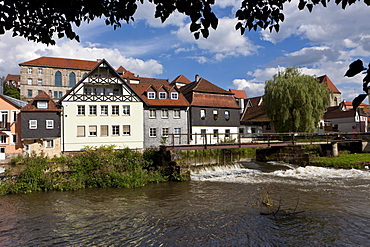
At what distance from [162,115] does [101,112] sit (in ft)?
24.3

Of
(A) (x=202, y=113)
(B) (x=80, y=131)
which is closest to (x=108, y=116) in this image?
(B) (x=80, y=131)

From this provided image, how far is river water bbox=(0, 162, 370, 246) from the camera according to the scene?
289 inches

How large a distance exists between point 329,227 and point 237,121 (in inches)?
1191

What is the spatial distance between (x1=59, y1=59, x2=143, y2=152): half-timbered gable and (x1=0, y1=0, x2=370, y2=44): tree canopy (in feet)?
84.9

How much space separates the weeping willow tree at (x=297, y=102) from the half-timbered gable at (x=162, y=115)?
1183cm

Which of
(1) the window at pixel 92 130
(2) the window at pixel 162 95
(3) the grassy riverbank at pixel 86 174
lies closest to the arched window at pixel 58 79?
(1) the window at pixel 92 130

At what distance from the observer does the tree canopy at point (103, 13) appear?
10.8 ft

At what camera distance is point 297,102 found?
32.5 meters

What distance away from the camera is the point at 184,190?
14.0 m

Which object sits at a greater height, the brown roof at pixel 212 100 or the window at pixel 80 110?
the brown roof at pixel 212 100

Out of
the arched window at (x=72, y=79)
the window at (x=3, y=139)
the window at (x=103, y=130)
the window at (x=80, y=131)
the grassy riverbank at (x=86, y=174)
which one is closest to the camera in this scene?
the grassy riverbank at (x=86, y=174)

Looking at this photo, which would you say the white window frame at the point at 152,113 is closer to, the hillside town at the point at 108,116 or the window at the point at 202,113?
the hillside town at the point at 108,116

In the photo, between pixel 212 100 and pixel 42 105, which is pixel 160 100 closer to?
pixel 212 100

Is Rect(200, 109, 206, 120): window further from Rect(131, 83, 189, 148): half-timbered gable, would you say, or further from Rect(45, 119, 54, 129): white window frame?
Rect(45, 119, 54, 129): white window frame
